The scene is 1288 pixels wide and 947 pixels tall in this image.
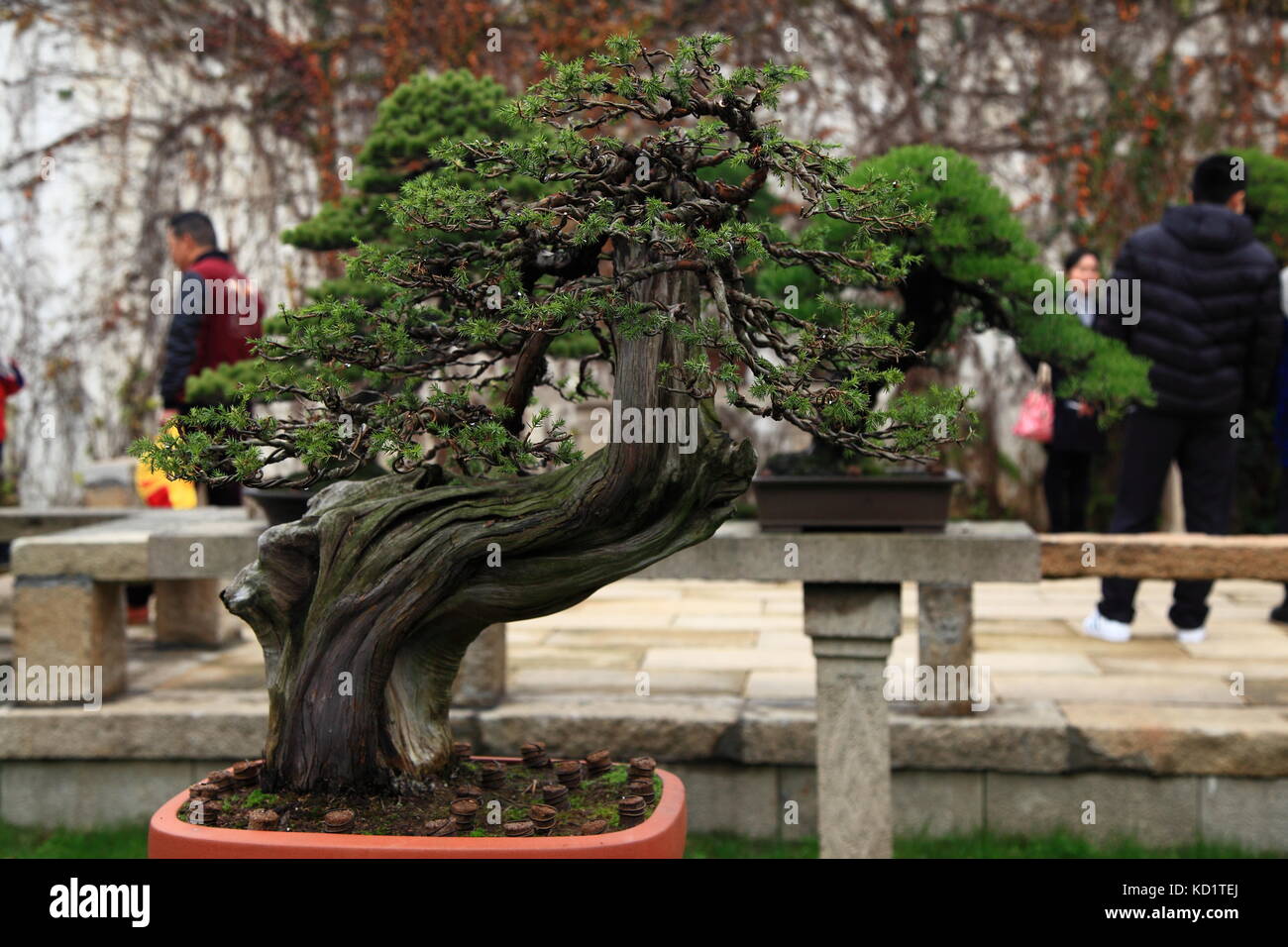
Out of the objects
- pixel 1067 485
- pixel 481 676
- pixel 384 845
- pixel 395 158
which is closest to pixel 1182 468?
pixel 1067 485

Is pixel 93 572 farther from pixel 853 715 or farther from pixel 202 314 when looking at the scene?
pixel 853 715

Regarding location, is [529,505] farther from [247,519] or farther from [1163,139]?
[1163,139]

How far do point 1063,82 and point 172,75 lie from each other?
5170 millimetres

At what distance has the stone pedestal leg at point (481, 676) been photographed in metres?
3.69

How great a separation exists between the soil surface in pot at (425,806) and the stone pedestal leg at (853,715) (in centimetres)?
101

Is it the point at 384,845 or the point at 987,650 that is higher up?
the point at 384,845

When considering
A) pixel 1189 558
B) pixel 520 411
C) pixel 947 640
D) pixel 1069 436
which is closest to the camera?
pixel 520 411

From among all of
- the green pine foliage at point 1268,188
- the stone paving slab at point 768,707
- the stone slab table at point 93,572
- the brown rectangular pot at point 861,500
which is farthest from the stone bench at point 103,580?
the green pine foliage at point 1268,188

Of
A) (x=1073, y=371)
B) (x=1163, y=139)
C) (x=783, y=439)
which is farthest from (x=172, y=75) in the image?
(x=1073, y=371)

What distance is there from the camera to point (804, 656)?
4543mm

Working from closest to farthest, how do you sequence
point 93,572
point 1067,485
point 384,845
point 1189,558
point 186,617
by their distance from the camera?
point 384,845 → point 1189,558 → point 93,572 → point 186,617 → point 1067,485

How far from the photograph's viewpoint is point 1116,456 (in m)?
7.37

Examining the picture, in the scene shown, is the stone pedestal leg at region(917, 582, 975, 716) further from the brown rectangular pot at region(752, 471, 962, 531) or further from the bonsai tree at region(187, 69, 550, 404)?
the bonsai tree at region(187, 69, 550, 404)

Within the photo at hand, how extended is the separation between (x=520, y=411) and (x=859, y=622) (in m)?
1.26
